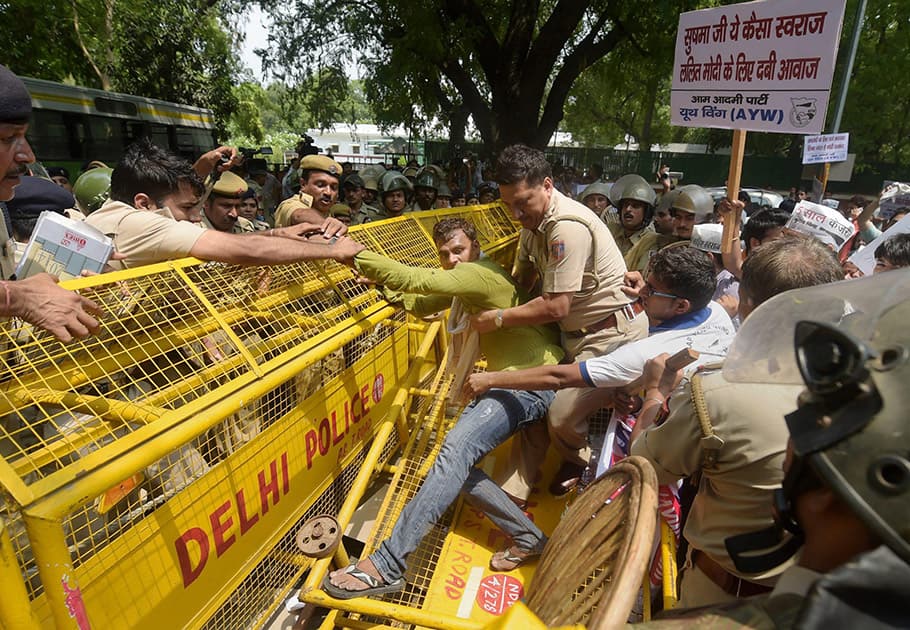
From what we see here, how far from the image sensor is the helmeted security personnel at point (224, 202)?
3.97 meters

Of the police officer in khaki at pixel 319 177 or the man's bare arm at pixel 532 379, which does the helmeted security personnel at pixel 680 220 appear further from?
the police officer in khaki at pixel 319 177

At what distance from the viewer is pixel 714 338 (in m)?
2.24

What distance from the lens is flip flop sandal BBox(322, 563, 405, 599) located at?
223 centimetres

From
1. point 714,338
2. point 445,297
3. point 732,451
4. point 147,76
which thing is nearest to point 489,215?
point 445,297

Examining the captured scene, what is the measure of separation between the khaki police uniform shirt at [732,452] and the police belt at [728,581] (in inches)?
2.6

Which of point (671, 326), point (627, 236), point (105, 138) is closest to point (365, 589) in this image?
point (671, 326)

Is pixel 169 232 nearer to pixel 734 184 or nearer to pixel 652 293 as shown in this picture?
pixel 652 293

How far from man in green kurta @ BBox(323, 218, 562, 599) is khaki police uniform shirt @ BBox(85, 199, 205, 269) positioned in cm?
78

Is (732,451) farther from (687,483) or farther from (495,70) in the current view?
(495,70)

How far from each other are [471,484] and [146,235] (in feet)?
6.32

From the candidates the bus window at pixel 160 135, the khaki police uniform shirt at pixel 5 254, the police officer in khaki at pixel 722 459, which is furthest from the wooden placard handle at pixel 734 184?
the bus window at pixel 160 135

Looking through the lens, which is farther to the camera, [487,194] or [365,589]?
[487,194]

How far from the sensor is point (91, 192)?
4.17 metres

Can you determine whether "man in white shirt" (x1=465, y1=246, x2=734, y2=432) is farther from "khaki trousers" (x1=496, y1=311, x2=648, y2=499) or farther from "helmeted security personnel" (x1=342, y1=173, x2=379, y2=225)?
"helmeted security personnel" (x1=342, y1=173, x2=379, y2=225)
